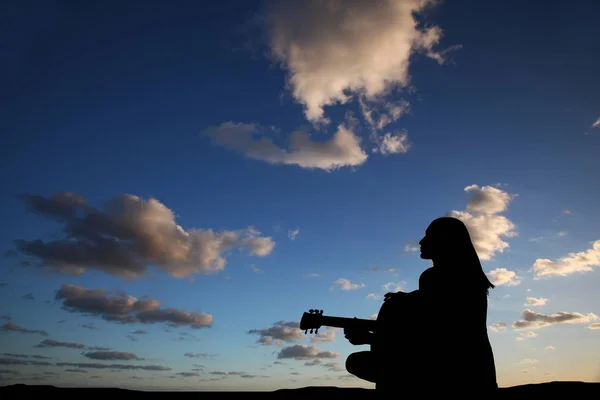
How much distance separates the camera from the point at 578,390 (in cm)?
640

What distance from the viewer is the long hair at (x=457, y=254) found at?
348 cm

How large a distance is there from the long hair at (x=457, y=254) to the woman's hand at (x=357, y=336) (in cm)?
129

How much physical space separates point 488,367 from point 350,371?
3.87 feet

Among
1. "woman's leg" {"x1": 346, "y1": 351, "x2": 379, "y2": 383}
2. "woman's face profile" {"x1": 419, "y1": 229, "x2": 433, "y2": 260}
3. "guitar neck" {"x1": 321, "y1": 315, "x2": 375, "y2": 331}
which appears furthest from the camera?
"guitar neck" {"x1": 321, "y1": 315, "x2": 375, "y2": 331}

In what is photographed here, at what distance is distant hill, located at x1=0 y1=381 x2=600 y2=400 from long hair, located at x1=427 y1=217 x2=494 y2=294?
7.50 feet

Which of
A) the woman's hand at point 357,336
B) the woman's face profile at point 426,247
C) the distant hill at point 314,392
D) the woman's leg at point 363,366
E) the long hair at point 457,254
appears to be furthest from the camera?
the distant hill at point 314,392

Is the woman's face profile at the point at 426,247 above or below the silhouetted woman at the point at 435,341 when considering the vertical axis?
above

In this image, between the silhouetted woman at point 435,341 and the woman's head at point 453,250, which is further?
the woman's head at point 453,250

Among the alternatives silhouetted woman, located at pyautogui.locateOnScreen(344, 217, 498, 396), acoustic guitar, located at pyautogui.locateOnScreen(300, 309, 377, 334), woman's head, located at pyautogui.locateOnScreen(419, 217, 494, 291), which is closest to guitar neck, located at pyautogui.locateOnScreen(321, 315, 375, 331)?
acoustic guitar, located at pyautogui.locateOnScreen(300, 309, 377, 334)

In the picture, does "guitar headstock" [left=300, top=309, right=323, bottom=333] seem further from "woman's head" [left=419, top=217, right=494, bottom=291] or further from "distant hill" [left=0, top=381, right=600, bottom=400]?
"woman's head" [left=419, top=217, right=494, bottom=291]

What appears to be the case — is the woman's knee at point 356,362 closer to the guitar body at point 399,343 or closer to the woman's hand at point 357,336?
the guitar body at point 399,343

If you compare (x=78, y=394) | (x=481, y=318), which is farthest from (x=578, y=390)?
(x=78, y=394)

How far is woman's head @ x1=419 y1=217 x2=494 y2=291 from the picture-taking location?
140 inches

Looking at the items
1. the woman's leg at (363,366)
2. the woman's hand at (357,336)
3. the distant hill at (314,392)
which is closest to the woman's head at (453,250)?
the woman's leg at (363,366)
